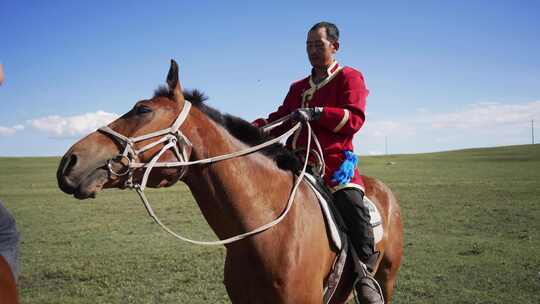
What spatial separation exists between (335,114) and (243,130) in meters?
0.79

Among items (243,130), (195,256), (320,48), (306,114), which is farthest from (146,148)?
(195,256)

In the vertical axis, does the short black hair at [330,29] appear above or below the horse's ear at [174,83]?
above

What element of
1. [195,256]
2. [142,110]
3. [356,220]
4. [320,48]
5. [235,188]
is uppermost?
[320,48]

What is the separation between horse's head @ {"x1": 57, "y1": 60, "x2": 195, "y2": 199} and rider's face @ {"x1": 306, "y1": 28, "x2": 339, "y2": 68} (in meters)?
1.52

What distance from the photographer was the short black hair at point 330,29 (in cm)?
375

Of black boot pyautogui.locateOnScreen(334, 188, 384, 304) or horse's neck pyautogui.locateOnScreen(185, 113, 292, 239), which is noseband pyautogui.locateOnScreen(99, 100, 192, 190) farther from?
black boot pyautogui.locateOnScreen(334, 188, 384, 304)

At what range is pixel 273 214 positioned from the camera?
305 cm

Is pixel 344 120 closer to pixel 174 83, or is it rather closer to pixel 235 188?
pixel 235 188

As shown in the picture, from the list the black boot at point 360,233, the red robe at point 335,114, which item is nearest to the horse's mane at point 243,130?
the red robe at point 335,114

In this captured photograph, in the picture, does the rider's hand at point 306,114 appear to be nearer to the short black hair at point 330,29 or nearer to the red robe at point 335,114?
the red robe at point 335,114

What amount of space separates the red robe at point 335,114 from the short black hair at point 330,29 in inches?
9.8

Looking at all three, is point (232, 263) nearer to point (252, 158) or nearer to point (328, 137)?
point (252, 158)

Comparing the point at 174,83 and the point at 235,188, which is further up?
the point at 174,83

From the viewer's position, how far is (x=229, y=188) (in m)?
2.87
